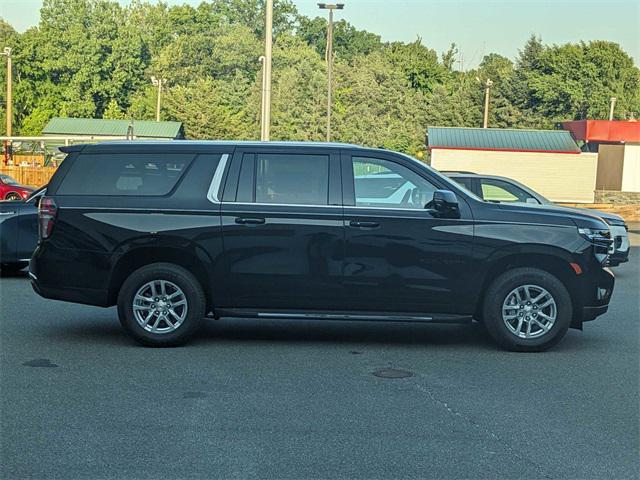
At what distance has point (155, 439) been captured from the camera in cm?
588

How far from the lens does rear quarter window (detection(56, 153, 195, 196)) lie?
29.6 ft

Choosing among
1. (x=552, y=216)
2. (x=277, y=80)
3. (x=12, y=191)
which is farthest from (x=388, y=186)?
(x=277, y=80)

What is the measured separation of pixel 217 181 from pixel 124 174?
889 mm

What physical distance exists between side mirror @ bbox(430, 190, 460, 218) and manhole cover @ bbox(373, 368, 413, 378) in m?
1.60

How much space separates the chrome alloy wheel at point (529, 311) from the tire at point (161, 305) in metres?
2.85

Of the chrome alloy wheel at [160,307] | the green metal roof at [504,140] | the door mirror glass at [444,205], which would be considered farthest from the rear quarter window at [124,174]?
the green metal roof at [504,140]

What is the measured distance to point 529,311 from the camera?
29.5 feet

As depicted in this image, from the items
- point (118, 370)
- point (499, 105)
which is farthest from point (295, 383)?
point (499, 105)

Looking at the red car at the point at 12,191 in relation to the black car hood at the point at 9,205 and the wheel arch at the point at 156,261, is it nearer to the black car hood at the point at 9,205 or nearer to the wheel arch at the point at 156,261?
the black car hood at the point at 9,205

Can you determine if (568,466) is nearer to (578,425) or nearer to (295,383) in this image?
(578,425)

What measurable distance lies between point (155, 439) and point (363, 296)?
334 centimetres

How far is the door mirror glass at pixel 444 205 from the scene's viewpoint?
8758 millimetres

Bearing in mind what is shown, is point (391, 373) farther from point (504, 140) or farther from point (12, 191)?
point (504, 140)

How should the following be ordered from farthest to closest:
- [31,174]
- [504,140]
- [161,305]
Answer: [31,174] → [504,140] → [161,305]
